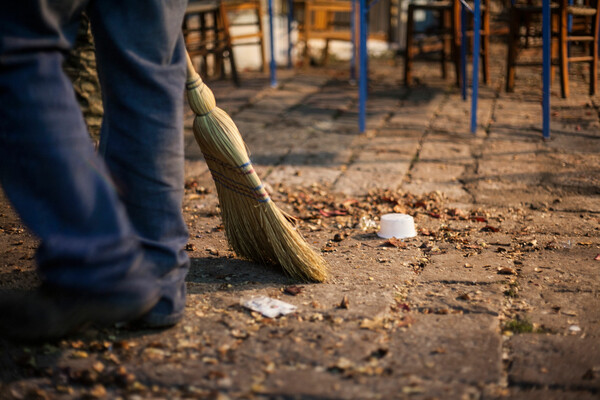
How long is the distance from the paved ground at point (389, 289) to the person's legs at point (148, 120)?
0.79 ft

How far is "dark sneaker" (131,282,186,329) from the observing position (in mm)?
1679

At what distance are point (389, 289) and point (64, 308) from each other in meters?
1.04

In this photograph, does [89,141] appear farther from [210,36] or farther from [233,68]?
[210,36]

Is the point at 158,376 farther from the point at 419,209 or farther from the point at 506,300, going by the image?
the point at 419,209

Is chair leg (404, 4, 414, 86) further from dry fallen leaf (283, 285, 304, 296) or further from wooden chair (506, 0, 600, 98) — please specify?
dry fallen leaf (283, 285, 304, 296)

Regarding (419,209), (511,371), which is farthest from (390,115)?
(511,371)

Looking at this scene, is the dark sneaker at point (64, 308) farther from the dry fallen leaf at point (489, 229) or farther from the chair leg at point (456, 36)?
the chair leg at point (456, 36)

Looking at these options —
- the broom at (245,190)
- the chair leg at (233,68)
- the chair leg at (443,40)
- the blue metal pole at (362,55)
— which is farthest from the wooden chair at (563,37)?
the broom at (245,190)

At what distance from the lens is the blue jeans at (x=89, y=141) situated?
4.47 ft

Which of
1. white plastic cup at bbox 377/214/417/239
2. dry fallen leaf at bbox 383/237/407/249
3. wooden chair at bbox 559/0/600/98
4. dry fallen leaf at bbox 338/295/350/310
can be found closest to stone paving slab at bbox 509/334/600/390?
dry fallen leaf at bbox 338/295/350/310

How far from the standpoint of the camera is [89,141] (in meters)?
1.48

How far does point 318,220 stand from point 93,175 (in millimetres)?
1582

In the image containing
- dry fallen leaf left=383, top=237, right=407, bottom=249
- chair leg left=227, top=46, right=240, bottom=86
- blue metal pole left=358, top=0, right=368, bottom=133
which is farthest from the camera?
chair leg left=227, top=46, right=240, bottom=86

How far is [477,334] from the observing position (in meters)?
1.74
